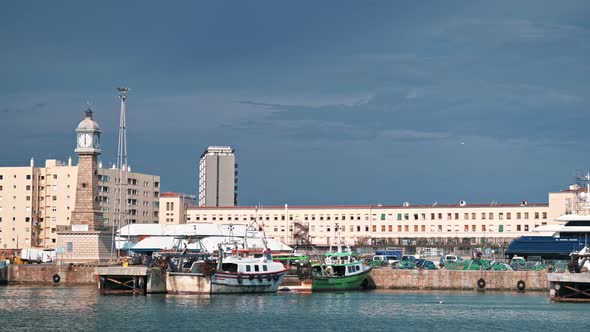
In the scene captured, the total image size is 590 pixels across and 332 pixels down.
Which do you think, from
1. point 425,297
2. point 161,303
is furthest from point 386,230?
point 161,303

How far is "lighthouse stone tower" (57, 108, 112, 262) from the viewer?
104 m

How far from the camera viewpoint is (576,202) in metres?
119

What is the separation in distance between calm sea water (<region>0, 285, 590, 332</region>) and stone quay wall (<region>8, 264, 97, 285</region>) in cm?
986

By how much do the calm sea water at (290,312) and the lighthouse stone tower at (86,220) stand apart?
18.3m

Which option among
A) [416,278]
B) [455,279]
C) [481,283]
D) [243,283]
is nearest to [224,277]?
[243,283]

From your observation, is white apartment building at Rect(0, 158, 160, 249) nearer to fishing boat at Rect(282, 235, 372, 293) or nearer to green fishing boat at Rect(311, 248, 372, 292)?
fishing boat at Rect(282, 235, 372, 293)

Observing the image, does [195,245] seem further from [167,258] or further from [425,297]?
[425,297]

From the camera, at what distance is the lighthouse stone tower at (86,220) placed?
343 feet

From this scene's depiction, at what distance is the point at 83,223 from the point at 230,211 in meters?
77.9

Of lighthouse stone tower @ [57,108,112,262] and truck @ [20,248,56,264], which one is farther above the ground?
lighthouse stone tower @ [57,108,112,262]

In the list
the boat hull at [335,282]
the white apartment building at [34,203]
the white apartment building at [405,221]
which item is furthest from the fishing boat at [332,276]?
the white apartment building at [34,203]

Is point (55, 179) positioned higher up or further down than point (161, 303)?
higher up

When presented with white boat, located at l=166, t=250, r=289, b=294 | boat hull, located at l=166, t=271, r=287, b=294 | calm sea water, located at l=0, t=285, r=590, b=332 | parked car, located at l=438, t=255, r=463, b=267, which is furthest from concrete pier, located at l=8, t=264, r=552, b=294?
parked car, located at l=438, t=255, r=463, b=267

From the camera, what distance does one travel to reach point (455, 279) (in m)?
89.9
